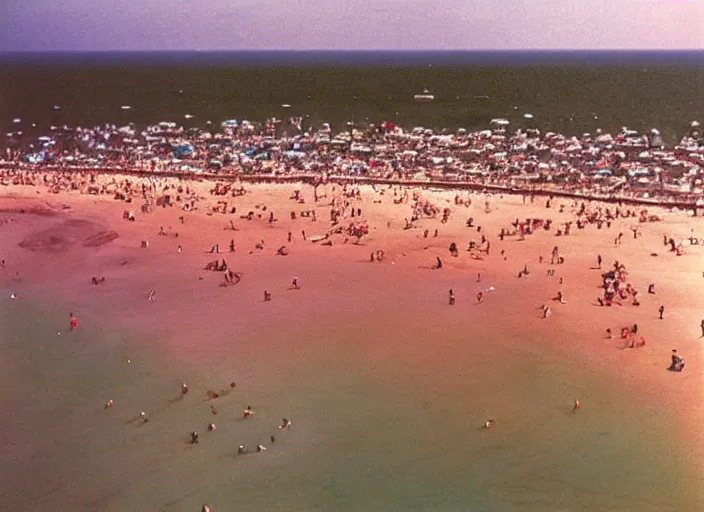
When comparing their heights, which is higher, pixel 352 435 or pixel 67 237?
pixel 67 237

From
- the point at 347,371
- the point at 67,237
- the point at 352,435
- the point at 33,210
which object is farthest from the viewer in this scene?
the point at 33,210

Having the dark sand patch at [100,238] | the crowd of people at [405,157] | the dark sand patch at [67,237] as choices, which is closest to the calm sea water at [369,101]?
the crowd of people at [405,157]

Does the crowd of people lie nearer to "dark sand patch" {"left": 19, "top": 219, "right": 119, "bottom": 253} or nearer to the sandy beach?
the sandy beach

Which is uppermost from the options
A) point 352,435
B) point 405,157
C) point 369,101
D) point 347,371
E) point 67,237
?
point 369,101

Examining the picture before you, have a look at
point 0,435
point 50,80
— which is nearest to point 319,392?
point 0,435

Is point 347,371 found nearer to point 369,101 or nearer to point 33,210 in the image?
point 33,210

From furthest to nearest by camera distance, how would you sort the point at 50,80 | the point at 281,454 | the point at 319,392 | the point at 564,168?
1. the point at 50,80
2. the point at 564,168
3. the point at 319,392
4. the point at 281,454

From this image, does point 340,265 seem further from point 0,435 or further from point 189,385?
point 0,435

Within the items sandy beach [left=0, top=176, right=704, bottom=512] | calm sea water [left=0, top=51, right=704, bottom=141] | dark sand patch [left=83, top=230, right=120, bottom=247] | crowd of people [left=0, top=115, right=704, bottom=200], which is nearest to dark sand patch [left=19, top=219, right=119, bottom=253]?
dark sand patch [left=83, top=230, right=120, bottom=247]

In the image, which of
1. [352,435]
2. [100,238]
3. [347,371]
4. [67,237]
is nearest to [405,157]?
[100,238]
